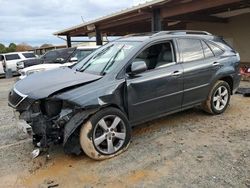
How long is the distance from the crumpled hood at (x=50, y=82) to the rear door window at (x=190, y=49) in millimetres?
1828

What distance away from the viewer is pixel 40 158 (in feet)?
14.2

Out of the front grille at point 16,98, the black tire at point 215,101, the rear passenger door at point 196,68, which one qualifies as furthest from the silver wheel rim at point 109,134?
the black tire at point 215,101

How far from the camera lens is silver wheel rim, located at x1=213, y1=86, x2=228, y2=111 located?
234 inches

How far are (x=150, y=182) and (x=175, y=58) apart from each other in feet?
8.21

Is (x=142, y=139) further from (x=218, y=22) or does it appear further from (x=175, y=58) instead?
(x=218, y=22)

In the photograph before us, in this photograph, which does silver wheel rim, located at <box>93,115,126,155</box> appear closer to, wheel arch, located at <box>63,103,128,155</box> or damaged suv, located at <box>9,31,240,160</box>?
damaged suv, located at <box>9,31,240,160</box>

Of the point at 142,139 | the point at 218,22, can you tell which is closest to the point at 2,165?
the point at 142,139

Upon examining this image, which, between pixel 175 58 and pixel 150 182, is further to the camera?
pixel 175 58

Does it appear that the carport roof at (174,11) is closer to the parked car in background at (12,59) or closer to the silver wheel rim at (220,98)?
the silver wheel rim at (220,98)

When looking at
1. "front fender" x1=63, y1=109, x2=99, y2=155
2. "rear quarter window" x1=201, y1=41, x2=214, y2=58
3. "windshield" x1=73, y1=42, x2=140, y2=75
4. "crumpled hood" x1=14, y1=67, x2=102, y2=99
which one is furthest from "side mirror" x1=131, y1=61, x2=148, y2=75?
"rear quarter window" x1=201, y1=41, x2=214, y2=58

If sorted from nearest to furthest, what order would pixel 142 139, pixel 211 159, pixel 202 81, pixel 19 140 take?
pixel 211 159
pixel 142 139
pixel 19 140
pixel 202 81

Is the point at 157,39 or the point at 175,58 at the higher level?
the point at 157,39

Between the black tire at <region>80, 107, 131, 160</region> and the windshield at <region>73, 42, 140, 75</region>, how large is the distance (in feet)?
2.47

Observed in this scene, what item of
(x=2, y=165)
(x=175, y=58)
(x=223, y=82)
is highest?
(x=175, y=58)
